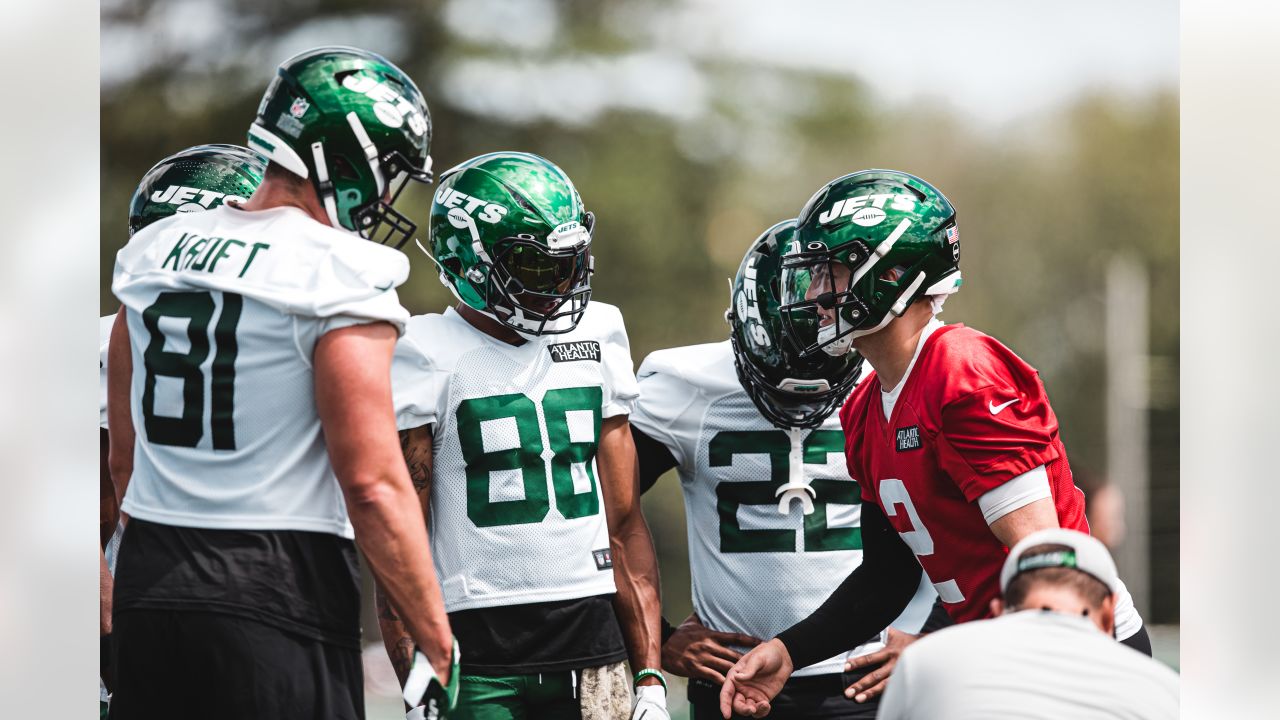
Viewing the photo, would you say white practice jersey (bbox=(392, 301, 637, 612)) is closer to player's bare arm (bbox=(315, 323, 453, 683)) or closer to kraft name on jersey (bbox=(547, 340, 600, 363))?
kraft name on jersey (bbox=(547, 340, 600, 363))

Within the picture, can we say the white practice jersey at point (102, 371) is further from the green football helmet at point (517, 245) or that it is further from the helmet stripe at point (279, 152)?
the helmet stripe at point (279, 152)

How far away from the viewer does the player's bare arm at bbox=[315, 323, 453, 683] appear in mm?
2172

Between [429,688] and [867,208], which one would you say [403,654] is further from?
[867,208]

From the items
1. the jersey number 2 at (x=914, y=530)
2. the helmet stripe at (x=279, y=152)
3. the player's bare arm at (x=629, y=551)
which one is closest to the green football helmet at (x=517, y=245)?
the player's bare arm at (x=629, y=551)

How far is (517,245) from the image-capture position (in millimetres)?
3031

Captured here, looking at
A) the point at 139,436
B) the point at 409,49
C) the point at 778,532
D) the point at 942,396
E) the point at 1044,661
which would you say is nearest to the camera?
the point at 1044,661

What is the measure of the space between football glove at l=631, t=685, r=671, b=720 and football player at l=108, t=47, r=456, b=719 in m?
0.92

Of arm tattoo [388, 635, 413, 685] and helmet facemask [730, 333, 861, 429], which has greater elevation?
helmet facemask [730, 333, 861, 429]

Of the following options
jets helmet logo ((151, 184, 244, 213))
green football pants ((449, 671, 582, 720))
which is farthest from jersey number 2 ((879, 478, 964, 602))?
jets helmet logo ((151, 184, 244, 213))

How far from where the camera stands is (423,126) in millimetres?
2508
